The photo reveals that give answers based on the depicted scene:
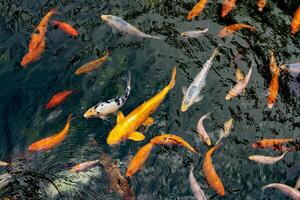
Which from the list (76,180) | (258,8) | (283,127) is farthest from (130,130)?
(258,8)

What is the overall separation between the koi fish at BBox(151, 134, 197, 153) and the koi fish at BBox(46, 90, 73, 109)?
1.28 m

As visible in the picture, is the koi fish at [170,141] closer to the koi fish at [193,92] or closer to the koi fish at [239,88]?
the koi fish at [193,92]


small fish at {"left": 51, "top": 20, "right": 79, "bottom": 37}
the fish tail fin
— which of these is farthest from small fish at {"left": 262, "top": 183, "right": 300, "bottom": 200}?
small fish at {"left": 51, "top": 20, "right": 79, "bottom": 37}

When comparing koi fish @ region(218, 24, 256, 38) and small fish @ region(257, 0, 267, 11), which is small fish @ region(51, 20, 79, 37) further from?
small fish @ region(257, 0, 267, 11)

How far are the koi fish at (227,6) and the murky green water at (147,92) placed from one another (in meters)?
0.09

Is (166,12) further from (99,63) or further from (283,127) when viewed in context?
(283,127)

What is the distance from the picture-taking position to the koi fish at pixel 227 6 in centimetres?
723

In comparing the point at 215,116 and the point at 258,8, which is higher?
the point at 258,8

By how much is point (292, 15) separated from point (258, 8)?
49 centimetres

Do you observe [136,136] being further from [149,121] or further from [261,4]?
[261,4]

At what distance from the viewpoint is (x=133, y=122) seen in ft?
19.4

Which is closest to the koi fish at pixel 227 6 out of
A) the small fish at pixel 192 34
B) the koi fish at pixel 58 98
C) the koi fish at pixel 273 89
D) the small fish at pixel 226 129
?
the small fish at pixel 192 34

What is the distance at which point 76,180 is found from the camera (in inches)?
230

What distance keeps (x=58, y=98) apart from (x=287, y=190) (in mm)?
2990
